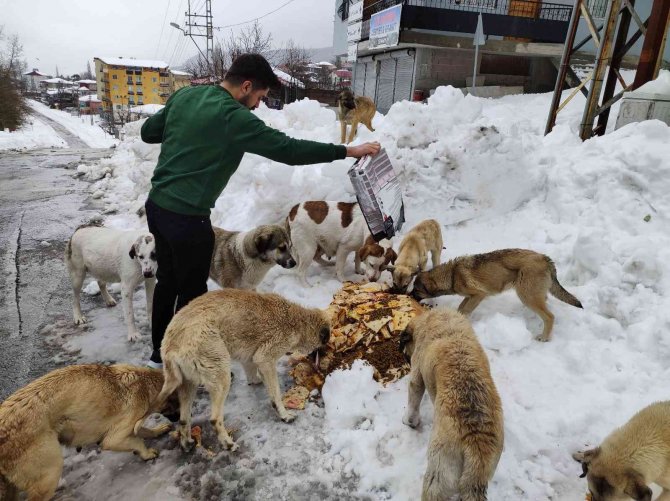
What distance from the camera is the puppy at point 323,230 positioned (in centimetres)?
620

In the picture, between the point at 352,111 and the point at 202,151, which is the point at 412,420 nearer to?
the point at 202,151

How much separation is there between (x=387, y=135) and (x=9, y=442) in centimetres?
707

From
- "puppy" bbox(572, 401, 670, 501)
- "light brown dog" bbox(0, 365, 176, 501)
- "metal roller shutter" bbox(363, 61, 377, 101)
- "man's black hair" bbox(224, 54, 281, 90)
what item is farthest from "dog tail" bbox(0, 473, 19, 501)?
"metal roller shutter" bbox(363, 61, 377, 101)

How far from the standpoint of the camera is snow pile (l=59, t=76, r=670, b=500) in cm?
326

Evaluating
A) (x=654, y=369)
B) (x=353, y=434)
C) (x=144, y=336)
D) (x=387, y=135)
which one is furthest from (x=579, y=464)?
(x=387, y=135)

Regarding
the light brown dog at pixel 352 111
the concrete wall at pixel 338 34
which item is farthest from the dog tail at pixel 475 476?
the concrete wall at pixel 338 34

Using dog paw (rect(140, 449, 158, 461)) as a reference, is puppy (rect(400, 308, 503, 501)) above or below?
above

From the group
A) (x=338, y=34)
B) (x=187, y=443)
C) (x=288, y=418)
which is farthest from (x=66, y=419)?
(x=338, y=34)

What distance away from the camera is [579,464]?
314 cm

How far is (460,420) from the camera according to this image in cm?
252

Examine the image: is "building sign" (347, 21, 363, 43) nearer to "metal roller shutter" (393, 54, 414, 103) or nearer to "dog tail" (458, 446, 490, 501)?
"metal roller shutter" (393, 54, 414, 103)

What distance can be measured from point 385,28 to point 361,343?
1748 centimetres

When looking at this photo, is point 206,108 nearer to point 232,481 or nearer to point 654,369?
point 232,481

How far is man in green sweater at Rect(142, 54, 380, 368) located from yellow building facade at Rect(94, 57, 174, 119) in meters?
88.1
